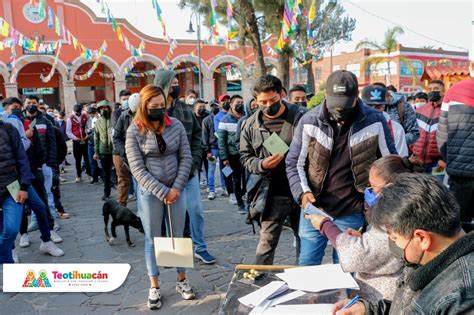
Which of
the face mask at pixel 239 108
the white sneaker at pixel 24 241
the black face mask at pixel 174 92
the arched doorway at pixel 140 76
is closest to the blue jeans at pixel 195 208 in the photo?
the black face mask at pixel 174 92

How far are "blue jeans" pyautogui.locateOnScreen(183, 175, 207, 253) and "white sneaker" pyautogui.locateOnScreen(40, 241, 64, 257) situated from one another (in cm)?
162

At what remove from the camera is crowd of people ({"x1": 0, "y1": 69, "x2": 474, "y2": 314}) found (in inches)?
47.7

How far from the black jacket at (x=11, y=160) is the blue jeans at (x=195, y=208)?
154cm

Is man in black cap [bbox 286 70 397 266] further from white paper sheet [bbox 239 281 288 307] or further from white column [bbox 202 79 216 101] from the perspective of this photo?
white column [bbox 202 79 216 101]

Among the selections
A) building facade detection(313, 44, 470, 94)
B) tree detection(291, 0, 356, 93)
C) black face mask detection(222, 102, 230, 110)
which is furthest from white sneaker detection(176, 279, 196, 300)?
building facade detection(313, 44, 470, 94)

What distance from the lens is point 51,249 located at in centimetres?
450

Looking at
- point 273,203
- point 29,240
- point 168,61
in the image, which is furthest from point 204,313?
A: point 168,61

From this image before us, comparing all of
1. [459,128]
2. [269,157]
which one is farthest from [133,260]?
[459,128]

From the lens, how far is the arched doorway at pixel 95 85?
2622 cm

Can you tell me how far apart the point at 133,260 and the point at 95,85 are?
25.3m

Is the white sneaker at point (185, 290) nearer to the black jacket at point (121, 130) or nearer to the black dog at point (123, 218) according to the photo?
the black dog at point (123, 218)

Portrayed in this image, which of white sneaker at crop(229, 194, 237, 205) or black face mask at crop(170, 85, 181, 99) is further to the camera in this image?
white sneaker at crop(229, 194, 237, 205)

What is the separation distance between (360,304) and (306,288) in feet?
0.96

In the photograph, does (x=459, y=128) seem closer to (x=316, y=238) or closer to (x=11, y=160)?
(x=316, y=238)
